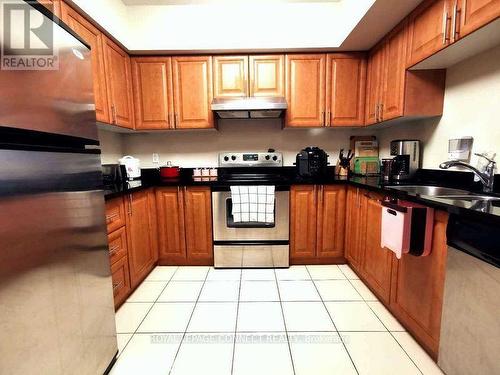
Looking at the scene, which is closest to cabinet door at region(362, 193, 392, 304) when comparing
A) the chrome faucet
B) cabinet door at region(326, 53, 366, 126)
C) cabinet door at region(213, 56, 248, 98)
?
the chrome faucet

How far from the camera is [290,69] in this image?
2.41 metres

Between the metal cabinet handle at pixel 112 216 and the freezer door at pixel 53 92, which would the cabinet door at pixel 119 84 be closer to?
the metal cabinet handle at pixel 112 216

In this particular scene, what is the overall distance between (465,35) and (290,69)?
1.42 metres

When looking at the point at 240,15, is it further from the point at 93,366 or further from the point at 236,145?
the point at 93,366

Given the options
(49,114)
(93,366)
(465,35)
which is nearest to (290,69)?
(465,35)

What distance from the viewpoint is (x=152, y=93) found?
2.46m

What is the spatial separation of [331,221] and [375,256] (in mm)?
603

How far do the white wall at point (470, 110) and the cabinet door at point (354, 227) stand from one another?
0.60 m

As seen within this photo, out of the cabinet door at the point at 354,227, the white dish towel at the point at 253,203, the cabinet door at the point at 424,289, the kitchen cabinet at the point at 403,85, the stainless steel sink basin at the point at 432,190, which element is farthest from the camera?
the white dish towel at the point at 253,203

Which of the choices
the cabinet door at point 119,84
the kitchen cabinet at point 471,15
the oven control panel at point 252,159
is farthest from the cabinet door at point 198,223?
the kitchen cabinet at point 471,15

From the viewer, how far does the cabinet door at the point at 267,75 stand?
2404 mm

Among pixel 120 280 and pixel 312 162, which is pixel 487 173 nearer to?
pixel 312 162

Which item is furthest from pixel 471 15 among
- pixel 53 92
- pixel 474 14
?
pixel 53 92

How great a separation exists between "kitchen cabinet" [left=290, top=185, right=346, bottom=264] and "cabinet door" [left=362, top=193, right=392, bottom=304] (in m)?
0.41
